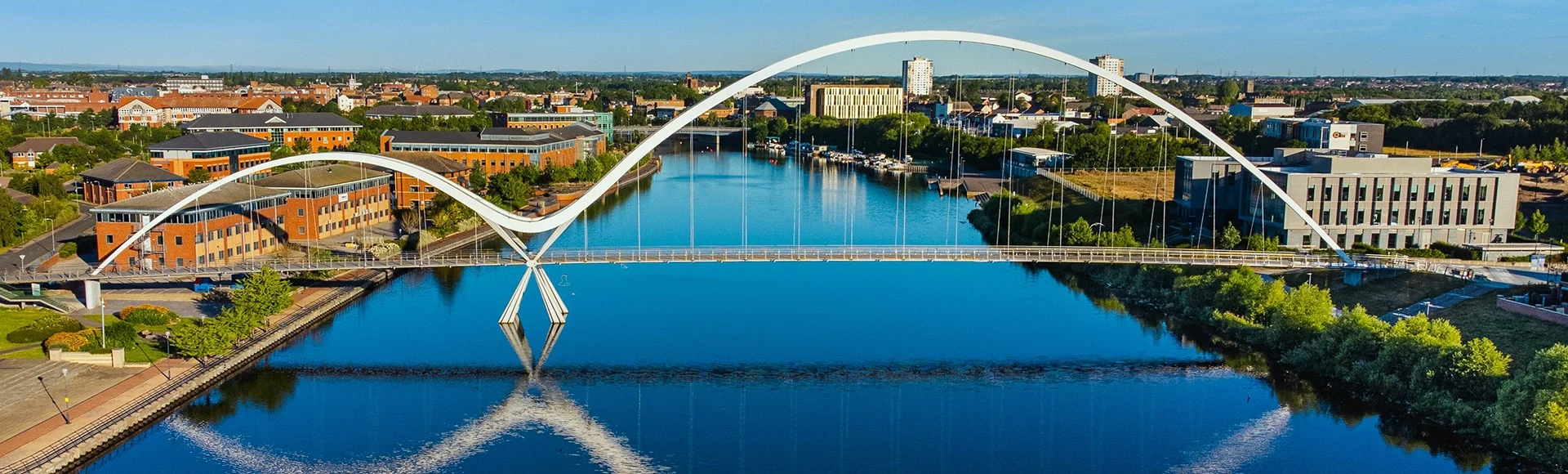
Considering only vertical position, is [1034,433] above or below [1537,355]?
below

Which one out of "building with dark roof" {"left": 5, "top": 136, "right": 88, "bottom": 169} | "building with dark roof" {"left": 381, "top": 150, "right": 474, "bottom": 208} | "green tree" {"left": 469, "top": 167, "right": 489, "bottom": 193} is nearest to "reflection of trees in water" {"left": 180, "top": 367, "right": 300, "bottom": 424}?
"building with dark roof" {"left": 381, "top": 150, "right": 474, "bottom": 208}

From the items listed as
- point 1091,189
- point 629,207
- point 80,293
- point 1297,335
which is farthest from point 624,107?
point 1297,335

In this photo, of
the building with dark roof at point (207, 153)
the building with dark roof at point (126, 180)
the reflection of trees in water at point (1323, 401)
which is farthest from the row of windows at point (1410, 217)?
the building with dark roof at point (207, 153)

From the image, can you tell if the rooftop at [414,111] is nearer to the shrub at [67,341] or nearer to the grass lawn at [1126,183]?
the grass lawn at [1126,183]

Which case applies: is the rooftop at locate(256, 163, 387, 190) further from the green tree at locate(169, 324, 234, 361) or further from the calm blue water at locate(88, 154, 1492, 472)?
the green tree at locate(169, 324, 234, 361)

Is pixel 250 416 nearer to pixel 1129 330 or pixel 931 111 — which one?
pixel 1129 330

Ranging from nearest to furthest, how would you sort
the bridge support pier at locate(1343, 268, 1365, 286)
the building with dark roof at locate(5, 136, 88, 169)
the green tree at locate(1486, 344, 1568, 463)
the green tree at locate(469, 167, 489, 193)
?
the green tree at locate(1486, 344, 1568, 463), the bridge support pier at locate(1343, 268, 1365, 286), the green tree at locate(469, 167, 489, 193), the building with dark roof at locate(5, 136, 88, 169)

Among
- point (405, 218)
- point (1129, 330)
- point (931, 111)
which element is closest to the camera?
point (1129, 330)
